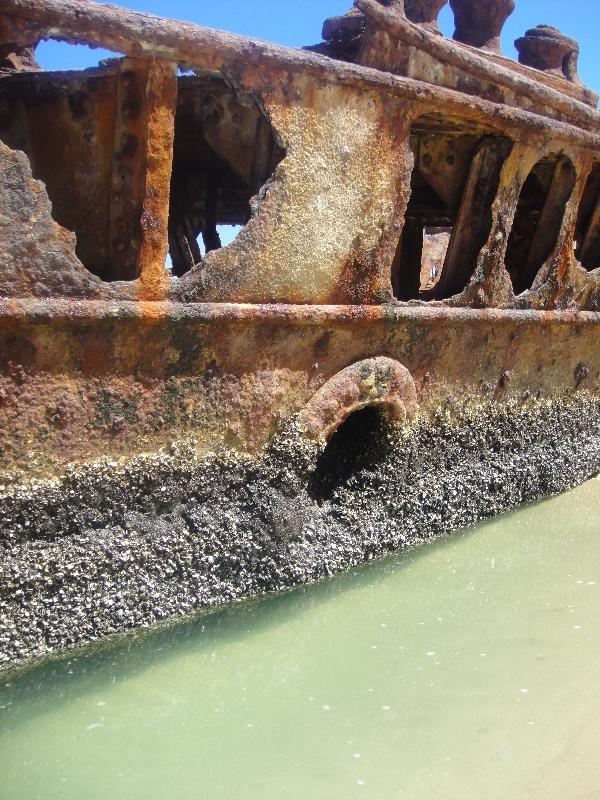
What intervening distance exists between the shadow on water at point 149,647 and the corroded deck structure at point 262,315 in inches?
3.1

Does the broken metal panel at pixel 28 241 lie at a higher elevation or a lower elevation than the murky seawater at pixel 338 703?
higher

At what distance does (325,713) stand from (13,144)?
10.2 feet

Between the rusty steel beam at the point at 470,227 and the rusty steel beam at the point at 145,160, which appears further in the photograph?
the rusty steel beam at the point at 470,227

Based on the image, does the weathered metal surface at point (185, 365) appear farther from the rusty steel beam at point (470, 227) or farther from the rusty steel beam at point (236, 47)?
the rusty steel beam at point (236, 47)

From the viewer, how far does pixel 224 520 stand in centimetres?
382

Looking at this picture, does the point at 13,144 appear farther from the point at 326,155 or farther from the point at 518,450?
Answer: the point at 518,450

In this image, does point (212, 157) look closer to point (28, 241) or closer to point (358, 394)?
point (358, 394)

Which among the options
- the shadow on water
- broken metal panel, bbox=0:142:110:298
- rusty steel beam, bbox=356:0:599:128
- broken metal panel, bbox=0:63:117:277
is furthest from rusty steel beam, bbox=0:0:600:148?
the shadow on water

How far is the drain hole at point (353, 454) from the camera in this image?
4.66 m

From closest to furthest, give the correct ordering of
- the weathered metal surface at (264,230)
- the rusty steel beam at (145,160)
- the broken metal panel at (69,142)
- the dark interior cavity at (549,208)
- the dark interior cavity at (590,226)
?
the weathered metal surface at (264,230) < the rusty steel beam at (145,160) < the broken metal panel at (69,142) < the dark interior cavity at (549,208) < the dark interior cavity at (590,226)

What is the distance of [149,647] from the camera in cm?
349

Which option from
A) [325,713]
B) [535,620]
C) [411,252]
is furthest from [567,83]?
[325,713]

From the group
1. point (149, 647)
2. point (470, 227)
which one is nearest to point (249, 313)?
point (149, 647)

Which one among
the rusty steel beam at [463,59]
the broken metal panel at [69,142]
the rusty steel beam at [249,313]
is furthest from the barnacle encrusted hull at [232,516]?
the rusty steel beam at [463,59]
